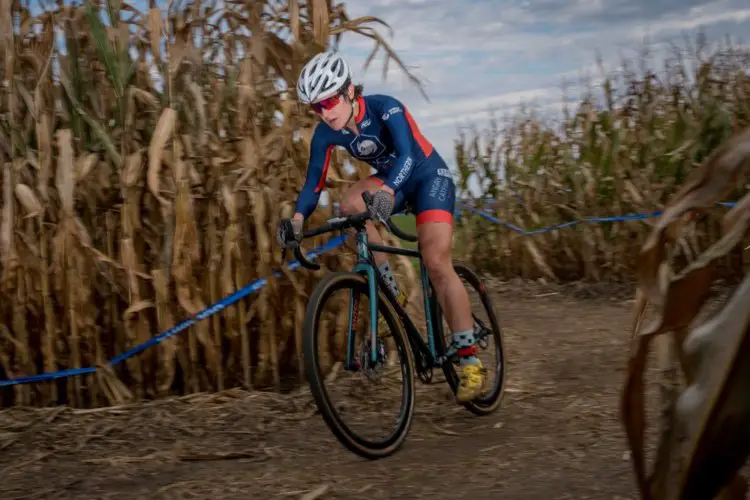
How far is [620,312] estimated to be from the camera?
8.73m

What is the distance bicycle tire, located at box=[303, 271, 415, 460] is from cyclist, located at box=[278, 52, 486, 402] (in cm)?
30

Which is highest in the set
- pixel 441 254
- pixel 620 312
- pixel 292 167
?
pixel 292 167

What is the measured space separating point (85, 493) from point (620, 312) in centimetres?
553

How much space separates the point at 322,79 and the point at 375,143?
528 millimetres

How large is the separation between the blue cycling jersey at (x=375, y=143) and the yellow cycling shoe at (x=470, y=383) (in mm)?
856

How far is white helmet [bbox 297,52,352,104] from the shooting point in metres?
4.62

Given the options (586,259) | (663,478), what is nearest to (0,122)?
(663,478)

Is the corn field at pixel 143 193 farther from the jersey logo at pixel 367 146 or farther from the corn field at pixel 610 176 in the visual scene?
the corn field at pixel 610 176

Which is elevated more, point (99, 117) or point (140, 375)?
point (99, 117)

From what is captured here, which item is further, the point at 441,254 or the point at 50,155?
the point at 50,155

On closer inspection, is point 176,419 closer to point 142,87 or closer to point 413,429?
point 413,429

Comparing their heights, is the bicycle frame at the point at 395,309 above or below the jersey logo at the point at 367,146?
below

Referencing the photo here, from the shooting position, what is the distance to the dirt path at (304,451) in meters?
4.29

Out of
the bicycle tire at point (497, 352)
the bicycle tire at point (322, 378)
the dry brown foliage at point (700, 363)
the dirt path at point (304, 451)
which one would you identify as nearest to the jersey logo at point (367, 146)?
the bicycle tire at point (322, 378)
